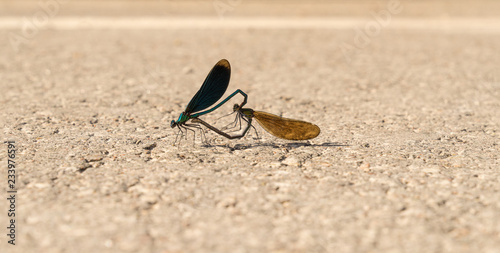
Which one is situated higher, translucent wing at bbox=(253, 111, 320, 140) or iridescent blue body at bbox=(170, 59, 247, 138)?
iridescent blue body at bbox=(170, 59, 247, 138)

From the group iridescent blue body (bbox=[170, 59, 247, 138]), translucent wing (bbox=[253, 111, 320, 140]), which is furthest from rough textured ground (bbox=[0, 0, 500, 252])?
iridescent blue body (bbox=[170, 59, 247, 138])

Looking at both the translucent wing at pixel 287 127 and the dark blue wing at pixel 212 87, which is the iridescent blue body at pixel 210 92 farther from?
the translucent wing at pixel 287 127

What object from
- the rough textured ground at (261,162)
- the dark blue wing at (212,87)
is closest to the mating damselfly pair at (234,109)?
the dark blue wing at (212,87)

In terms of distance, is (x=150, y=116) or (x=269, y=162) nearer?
(x=269, y=162)

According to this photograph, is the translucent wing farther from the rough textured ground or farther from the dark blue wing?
the dark blue wing

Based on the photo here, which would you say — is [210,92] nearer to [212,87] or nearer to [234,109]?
[212,87]

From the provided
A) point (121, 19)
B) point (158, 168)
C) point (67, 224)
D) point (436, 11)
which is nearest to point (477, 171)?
point (158, 168)

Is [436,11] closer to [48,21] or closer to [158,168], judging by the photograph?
[48,21]
